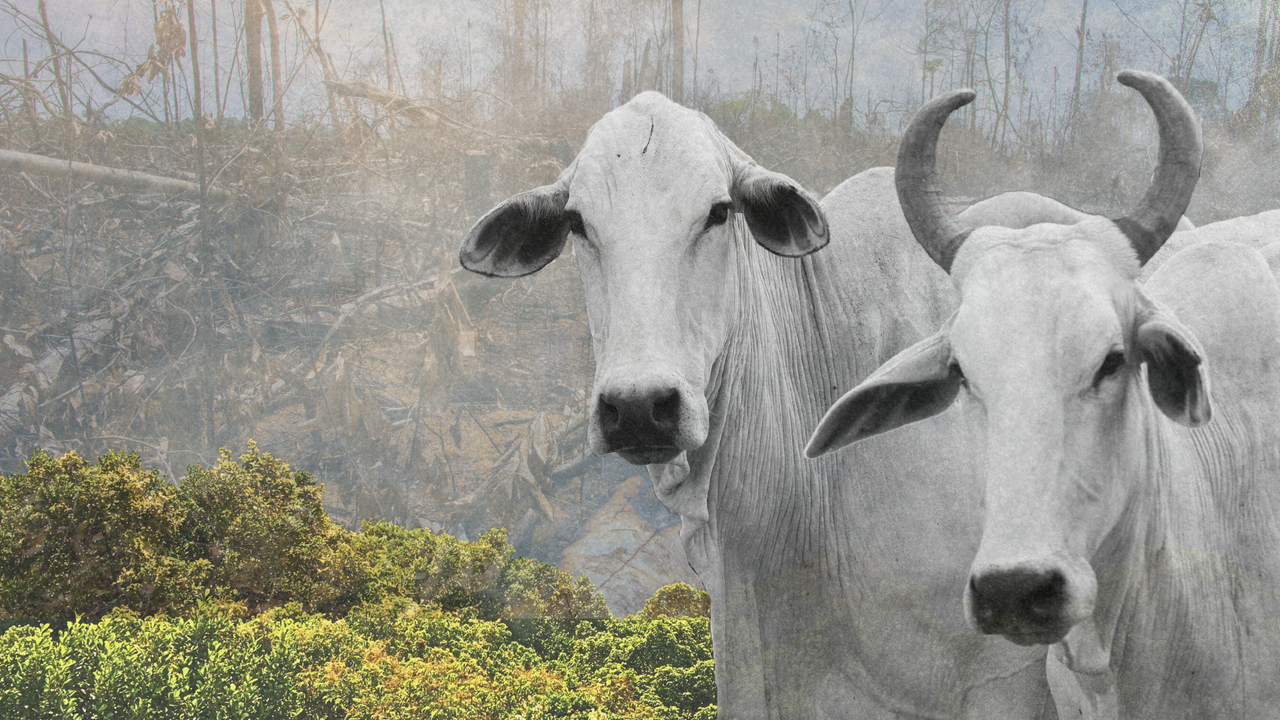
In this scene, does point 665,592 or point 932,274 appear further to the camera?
point 665,592

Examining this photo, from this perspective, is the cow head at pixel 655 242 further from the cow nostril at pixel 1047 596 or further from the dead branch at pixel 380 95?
the dead branch at pixel 380 95

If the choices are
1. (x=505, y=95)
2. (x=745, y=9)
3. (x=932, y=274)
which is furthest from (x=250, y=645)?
(x=745, y=9)

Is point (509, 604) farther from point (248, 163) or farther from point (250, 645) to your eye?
point (248, 163)

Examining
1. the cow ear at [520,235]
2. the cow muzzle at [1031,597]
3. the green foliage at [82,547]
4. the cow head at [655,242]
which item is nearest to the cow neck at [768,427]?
the cow head at [655,242]

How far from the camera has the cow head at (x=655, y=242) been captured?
1478 millimetres

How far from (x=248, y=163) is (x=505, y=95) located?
170cm

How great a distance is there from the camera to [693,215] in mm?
1623

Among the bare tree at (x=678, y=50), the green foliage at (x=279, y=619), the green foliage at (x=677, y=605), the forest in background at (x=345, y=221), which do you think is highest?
the bare tree at (x=678, y=50)

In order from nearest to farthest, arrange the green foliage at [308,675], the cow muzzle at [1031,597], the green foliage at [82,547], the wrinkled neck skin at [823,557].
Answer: the cow muzzle at [1031,597] → the wrinkled neck skin at [823,557] → the green foliage at [308,675] → the green foliage at [82,547]

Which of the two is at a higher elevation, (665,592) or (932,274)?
(932,274)

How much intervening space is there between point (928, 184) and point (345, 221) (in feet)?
16.6

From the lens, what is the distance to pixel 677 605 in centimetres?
490

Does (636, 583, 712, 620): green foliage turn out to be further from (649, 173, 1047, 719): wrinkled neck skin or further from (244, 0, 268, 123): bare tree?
(244, 0, 268, 123): bare tree

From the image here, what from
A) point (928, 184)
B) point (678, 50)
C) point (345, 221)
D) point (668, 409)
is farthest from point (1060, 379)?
point (345, 221)
